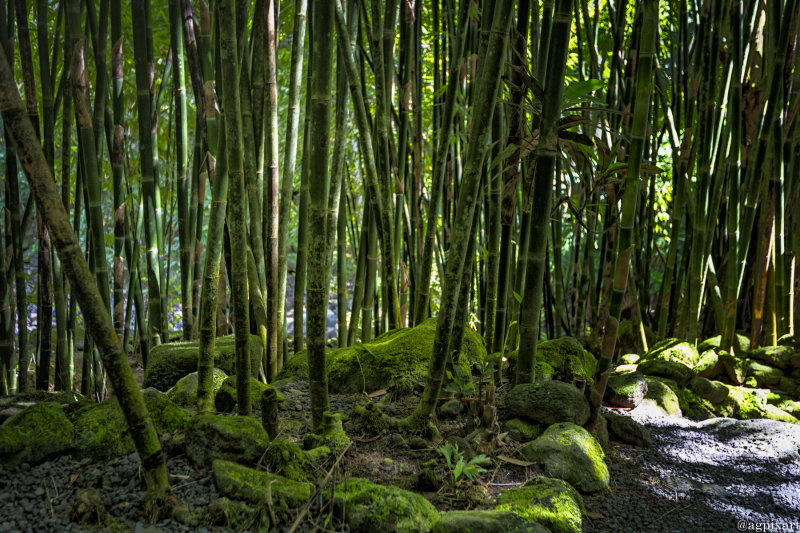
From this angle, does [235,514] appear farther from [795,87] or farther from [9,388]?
[795,87]

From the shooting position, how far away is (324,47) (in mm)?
961

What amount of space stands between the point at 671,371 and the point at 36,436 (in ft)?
6.67

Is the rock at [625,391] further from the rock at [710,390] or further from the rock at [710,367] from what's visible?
the rock at [710,367]

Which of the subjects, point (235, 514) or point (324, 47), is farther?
point (324, 47)

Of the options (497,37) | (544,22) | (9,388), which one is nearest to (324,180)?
(497,37)

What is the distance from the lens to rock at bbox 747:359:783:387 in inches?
81.7

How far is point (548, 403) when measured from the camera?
51.1 inches

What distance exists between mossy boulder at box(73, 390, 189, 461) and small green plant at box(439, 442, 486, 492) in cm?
57

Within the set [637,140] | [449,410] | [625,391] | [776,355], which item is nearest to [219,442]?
[449,410]

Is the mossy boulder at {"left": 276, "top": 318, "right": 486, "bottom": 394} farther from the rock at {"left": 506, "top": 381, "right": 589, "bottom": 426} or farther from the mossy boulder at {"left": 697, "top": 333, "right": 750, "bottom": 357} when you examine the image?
the mossy boulder at {"left": 697, "top": 333, "right": 750, "bottom": 357}

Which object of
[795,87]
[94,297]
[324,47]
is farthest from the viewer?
[795,87]

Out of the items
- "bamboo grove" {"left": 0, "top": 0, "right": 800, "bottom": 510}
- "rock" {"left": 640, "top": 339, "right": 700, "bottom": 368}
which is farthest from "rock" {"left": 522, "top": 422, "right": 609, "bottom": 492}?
"rock" {"left": 640, "top": 339, "right": 700, "bottom": 368}

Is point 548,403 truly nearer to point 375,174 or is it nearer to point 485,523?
point 485,523

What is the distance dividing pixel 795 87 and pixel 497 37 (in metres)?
1.93
